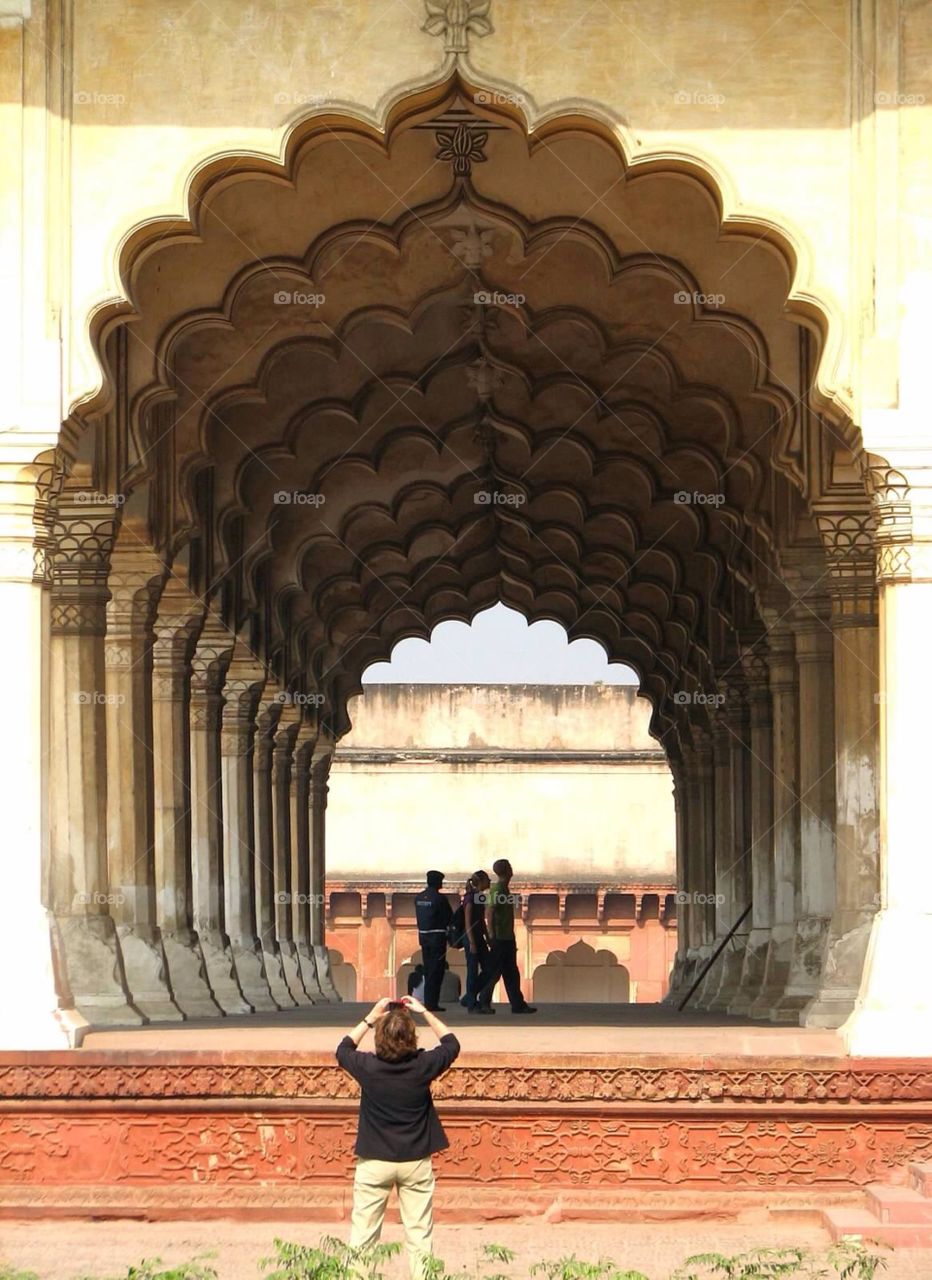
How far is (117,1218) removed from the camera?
30.3 ft

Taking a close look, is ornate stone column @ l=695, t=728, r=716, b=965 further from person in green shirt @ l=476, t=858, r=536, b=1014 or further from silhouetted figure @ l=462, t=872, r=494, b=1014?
person in green shirt @ l=476, t=858, r=536, b=1014

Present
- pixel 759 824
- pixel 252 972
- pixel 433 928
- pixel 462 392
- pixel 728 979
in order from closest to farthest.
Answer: pixel 433 928
pixel 462 392
pixel 759 824
pixel 728 979
pixel 252 972

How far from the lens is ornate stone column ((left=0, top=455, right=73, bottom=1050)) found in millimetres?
9828

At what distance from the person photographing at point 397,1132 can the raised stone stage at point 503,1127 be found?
1.85 m

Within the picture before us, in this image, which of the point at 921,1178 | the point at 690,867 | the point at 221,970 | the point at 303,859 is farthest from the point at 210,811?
the point at 921,1178

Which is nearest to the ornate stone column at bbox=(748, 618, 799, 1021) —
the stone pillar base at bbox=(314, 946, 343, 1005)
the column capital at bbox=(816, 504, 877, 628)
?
the column capital at bbox=(816, 504, 877, 628)

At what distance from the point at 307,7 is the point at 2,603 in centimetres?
311

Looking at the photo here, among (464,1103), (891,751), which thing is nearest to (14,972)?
(464,1103)

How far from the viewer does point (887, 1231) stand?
28.3 ft

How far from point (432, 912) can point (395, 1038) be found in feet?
27.2

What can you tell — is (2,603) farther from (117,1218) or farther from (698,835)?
(698,835)

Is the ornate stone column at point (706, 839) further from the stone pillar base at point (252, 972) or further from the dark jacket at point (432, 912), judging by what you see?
the dark jacket at point (432, 912)

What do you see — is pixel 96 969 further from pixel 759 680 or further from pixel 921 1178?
pixel 759 680

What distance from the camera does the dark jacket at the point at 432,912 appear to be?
51.7ft
